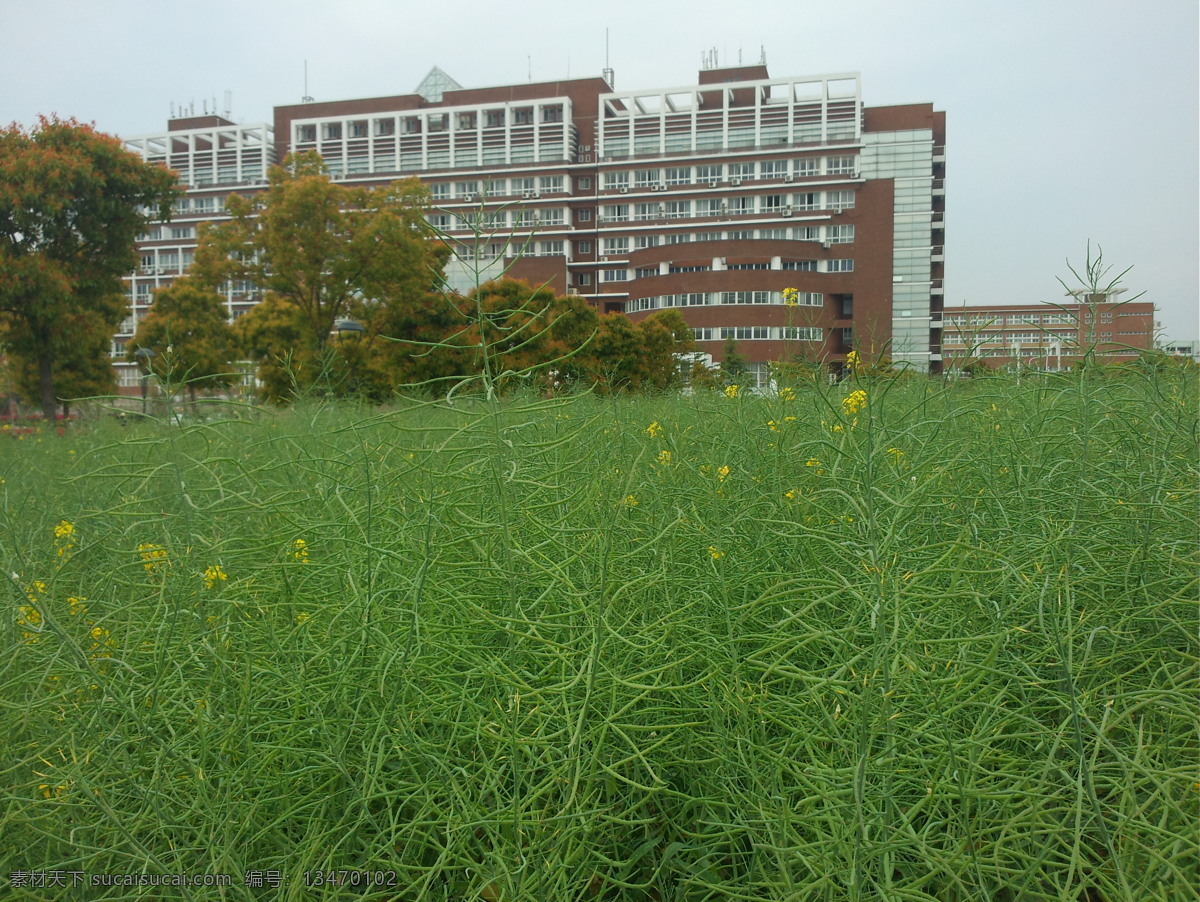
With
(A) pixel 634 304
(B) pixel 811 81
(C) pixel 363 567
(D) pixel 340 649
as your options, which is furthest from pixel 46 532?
(B) pixel 811 81

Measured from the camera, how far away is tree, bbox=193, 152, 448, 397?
58.2 ft

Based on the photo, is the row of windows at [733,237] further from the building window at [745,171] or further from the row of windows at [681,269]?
the building window at [745,171]

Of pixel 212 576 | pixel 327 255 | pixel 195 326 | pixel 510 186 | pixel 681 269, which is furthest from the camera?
pixel 510 186

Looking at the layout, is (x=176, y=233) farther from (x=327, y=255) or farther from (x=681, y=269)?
(x=327, y=255)

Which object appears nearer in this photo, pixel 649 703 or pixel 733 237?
pixel 649 703

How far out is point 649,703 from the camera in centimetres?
140

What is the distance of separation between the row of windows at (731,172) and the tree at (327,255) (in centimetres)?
3701

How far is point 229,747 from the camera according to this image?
4.19ft

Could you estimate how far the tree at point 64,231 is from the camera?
1544cm

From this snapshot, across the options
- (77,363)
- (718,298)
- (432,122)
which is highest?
(432,122)

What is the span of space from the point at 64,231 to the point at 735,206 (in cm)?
4232

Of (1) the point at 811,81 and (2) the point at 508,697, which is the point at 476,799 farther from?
(1) the point at 811,81

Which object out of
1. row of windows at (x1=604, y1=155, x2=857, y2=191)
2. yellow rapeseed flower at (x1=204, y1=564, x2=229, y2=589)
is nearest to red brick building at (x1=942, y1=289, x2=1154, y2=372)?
yellow rapeseed flower at (x1=204, y1=564, x2=229, y2=589)

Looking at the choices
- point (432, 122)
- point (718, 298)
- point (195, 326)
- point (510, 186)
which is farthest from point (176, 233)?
point (718, 298)
